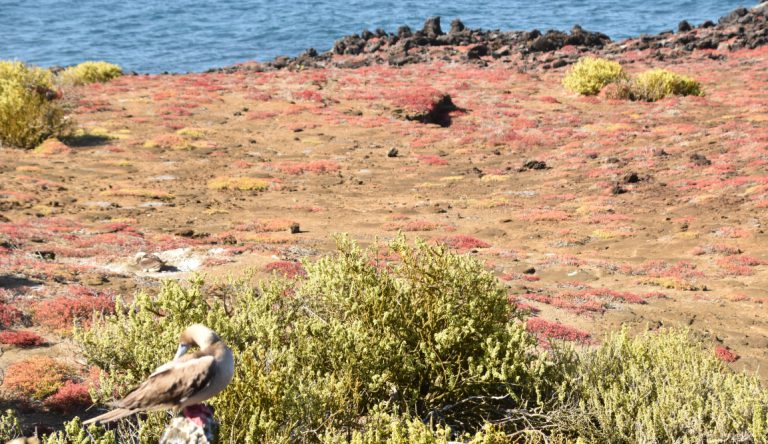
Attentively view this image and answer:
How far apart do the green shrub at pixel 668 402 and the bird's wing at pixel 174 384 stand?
418 cm

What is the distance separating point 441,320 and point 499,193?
16809mm

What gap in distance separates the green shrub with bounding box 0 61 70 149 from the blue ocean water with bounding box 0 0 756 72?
44374 millimetres

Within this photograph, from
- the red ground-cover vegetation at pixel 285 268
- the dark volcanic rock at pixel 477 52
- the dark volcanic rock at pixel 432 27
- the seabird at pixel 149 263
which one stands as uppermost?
the seabird at pixel 149 263

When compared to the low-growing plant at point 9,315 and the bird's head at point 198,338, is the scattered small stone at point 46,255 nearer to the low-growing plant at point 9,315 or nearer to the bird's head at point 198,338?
the low-growing plant at point 9,315

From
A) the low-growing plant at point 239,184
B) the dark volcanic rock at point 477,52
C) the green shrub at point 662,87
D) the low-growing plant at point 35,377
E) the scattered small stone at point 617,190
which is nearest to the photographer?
the low-growing plant at point 35,377

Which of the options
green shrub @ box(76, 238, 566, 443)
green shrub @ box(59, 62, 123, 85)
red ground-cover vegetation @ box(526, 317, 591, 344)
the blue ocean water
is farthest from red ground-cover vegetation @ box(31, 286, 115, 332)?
the blue ocean water

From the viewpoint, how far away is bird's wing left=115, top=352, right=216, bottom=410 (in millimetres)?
3301

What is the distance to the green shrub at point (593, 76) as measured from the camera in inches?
1577

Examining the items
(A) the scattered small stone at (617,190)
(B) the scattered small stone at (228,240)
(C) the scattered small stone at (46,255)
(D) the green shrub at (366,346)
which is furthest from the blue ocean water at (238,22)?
(D) the green shrub at (366,346)

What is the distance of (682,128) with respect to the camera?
30.1m

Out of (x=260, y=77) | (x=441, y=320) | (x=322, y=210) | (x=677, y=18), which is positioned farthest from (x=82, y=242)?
(x=677, y=18)

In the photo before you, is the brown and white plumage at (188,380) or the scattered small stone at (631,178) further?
the scattered small stone at (631,178)

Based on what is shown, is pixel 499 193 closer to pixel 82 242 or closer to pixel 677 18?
pixel 82 242

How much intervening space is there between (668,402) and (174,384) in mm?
4760
